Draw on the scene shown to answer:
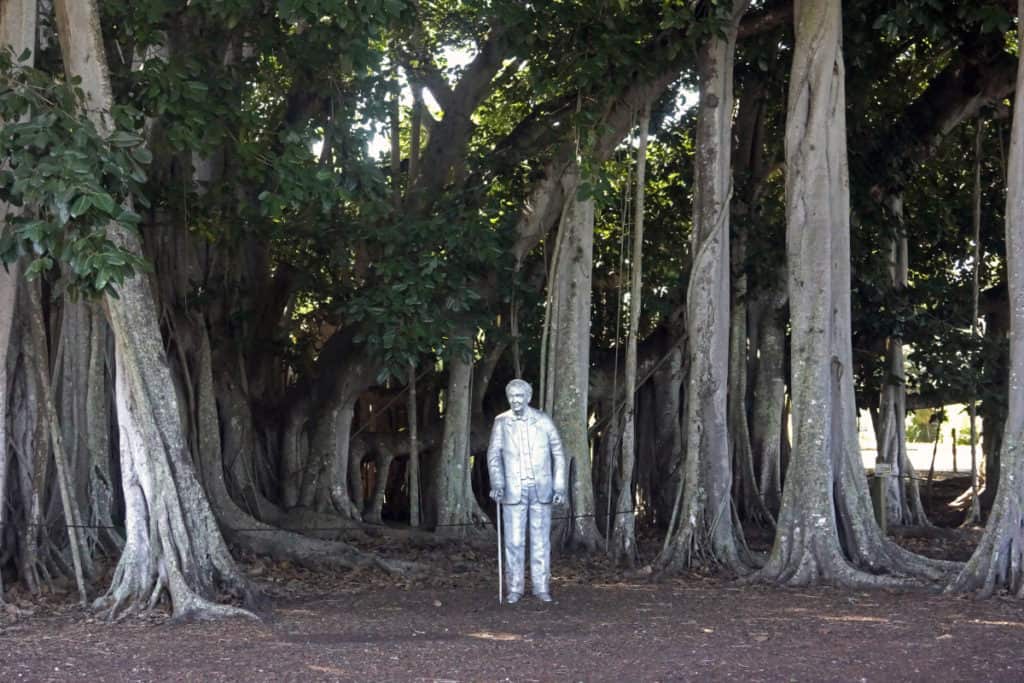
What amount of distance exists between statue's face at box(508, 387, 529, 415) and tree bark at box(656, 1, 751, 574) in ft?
7.35

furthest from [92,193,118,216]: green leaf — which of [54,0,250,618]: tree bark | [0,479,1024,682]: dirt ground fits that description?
[0,479,1024,682]: dirt ground

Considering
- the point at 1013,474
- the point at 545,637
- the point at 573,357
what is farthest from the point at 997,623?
the point at 573,357

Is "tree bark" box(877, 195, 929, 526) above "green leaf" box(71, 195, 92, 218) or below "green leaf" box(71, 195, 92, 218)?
below

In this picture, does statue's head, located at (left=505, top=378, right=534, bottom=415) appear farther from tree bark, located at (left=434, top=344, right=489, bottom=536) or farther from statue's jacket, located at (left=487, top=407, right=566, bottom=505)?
tree bark, located at (left=434, top=344, right=489, bottom=536)

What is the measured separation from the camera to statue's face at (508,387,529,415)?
8.65 meters

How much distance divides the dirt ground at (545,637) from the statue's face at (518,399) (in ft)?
4.29

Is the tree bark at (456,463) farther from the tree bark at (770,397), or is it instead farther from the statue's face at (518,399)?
the statue's face at (518,399)

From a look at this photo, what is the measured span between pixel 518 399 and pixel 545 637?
1696mm

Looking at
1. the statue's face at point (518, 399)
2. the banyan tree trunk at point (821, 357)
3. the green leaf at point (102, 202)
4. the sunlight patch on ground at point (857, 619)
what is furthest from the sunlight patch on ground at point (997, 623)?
the green leaf at point (102, 202)

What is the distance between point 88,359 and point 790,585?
557 cm

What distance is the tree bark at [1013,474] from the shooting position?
8703 mm

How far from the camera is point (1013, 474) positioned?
874 cm

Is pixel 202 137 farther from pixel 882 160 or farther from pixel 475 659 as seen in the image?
pixel 882 160

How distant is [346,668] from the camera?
671cm
